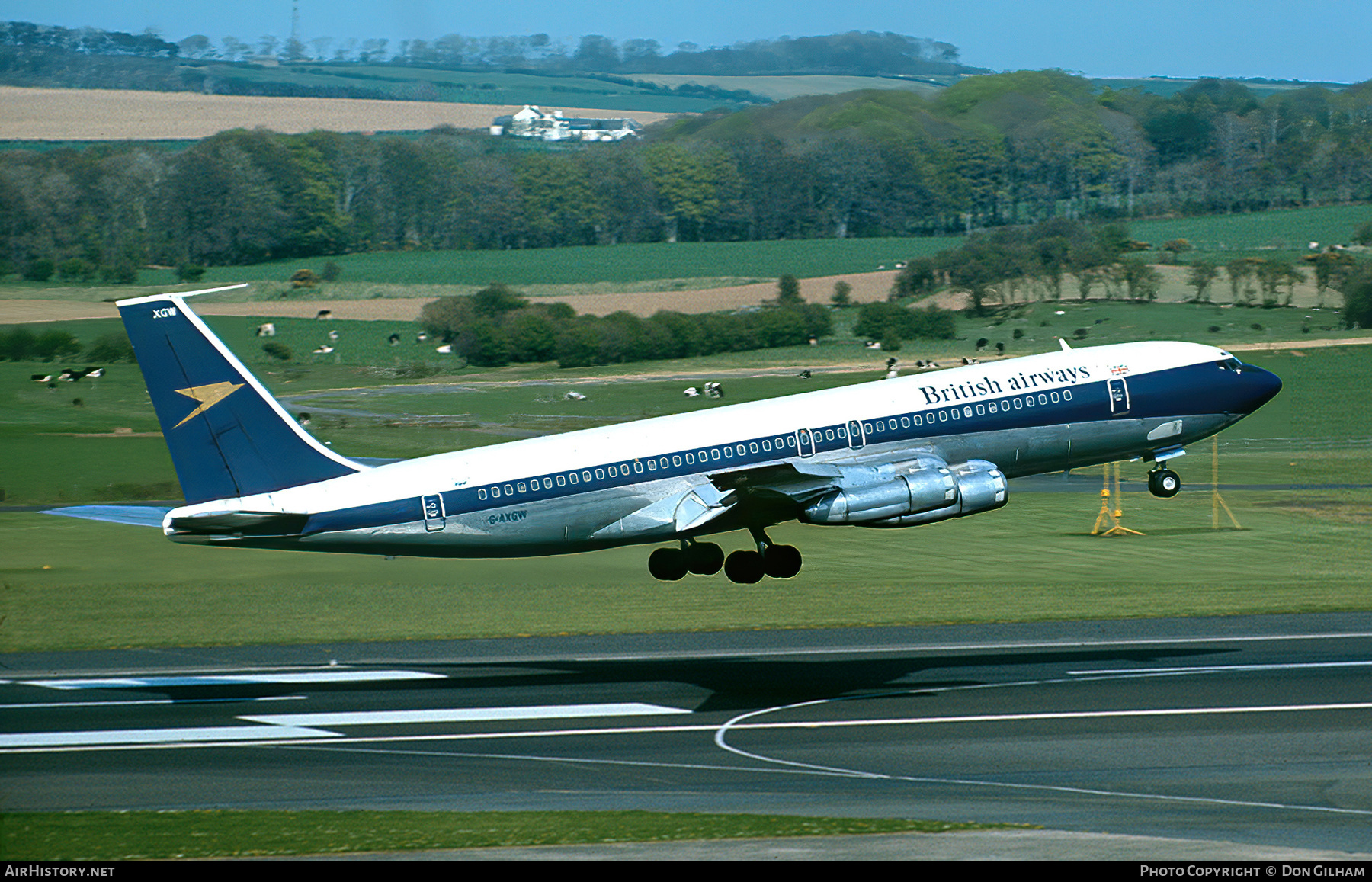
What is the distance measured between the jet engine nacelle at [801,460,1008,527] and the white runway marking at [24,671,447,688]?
15330 mm

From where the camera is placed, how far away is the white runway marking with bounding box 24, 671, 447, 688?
50094mm

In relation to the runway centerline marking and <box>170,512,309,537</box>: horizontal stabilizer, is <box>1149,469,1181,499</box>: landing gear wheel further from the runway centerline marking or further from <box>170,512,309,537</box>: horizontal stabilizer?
<box>170,512,309,537</box>: horizontal stabilizer

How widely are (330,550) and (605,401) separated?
240 feet

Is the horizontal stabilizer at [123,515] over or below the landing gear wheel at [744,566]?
over

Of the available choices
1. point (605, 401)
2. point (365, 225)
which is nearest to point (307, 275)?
point (365, 225)

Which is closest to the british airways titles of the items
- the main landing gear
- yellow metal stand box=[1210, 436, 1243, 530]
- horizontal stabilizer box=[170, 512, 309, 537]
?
the main landing gear

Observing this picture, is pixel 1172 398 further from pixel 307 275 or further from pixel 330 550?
pixel 307 275

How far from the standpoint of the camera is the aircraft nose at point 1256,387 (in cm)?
5372

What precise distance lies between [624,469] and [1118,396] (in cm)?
1780

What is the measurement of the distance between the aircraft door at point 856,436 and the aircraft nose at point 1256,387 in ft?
52.1

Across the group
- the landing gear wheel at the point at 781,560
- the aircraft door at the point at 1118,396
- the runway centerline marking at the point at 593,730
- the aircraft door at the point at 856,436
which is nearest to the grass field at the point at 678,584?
the landing gear wheel at the point at 781,560

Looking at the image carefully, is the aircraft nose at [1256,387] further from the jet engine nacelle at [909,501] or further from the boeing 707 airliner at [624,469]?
the jet engine nacelle at [909,501]

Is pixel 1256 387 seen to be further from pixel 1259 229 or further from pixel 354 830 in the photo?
pixel 1259 229

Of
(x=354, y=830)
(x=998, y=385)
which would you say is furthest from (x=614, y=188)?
(x=354, y=830)
